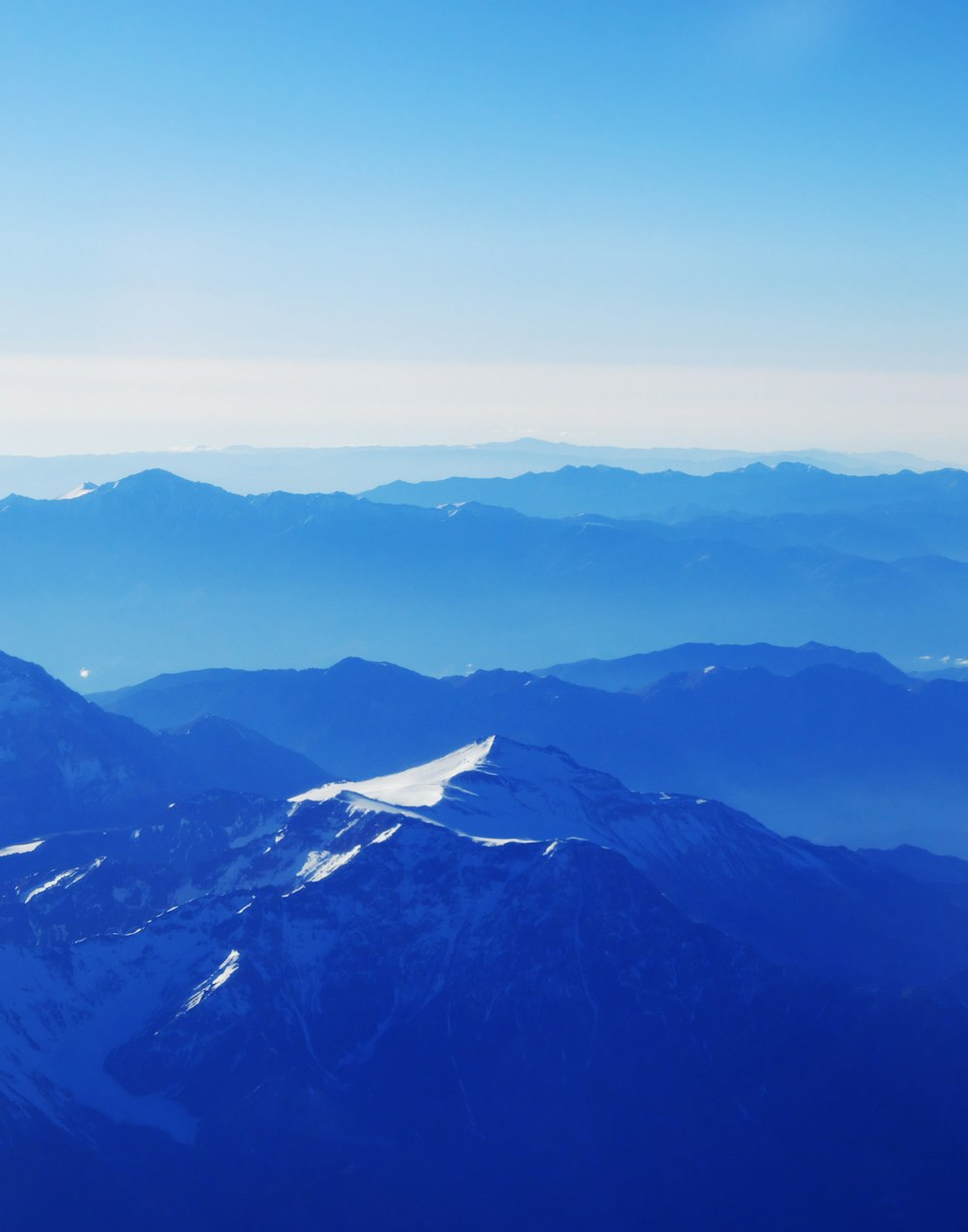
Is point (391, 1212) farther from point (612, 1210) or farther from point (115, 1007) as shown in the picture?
point (115, 1007)

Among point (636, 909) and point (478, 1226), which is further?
point (636, 909)

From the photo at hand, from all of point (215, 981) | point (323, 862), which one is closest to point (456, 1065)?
point (215, 981)

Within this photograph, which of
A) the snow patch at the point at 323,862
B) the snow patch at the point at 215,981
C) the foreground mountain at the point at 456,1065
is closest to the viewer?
the foreground mountain at the point at 456,1065

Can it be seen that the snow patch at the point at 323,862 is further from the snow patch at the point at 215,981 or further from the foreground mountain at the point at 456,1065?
the snow patch at the point at 215,981

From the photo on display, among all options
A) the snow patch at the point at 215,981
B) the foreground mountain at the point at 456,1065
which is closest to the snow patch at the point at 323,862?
the foreground mountain at the point at 456,1065

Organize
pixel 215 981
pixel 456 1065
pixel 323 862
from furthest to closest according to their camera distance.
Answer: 1. pixel 323 862
2. pixel 215 981
3. pixel 456 1065

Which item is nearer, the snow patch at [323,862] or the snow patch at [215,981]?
the snow patch at [215,981]

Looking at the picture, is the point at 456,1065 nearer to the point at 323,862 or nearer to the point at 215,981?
the point at 215,981

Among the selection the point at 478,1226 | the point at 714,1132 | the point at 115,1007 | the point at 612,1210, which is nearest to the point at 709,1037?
the point at 714,1132
